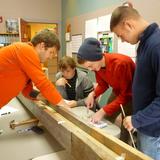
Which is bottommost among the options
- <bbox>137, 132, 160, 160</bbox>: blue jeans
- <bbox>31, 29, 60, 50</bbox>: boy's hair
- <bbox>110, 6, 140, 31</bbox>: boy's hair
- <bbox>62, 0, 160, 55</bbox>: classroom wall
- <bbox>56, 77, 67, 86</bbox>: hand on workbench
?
<bbox>137, 132, 160, 160</bbox>: blue jeans

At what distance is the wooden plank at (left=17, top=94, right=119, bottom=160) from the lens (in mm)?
838

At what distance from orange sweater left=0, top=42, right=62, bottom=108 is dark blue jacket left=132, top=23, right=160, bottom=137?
592 mm

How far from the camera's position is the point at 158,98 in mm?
954

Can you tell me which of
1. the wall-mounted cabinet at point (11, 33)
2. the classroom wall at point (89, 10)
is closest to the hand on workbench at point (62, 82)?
the classroom wall at point (89, 10)

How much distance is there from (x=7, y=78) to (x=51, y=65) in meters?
3.72

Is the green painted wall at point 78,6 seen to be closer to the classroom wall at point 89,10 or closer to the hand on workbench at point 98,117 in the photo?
the classroom wall at point 89,10

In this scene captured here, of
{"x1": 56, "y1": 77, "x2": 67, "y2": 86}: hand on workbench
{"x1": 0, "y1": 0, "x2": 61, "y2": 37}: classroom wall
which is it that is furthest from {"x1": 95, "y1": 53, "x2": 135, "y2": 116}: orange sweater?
{"x1": 0, "y1": 0, "x2": 61, "y2": 37}: classroom wall

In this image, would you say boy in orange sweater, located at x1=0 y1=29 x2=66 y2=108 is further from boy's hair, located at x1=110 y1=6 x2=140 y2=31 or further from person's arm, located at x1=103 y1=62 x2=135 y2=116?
boy's hair, located at x1=110 y1=6 x2=140 y2=31

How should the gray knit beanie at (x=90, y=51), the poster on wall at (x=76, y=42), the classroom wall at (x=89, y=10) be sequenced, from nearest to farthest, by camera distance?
the gray knit beanie at (x=90, y=51) → the classroom wall at (x=89, y=10) → the poster on wall at (x=76, y=42)

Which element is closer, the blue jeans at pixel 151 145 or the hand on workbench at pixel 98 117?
the blue jeans at pixel 151 145

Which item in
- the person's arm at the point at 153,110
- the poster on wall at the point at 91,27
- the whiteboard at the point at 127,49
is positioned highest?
the poster on wall at the point at 91,27

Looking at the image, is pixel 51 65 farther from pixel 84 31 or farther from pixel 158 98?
pixel 158 98

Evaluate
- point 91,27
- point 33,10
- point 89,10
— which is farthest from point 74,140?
point 33,10

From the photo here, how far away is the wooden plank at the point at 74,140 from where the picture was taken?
2.75ft
